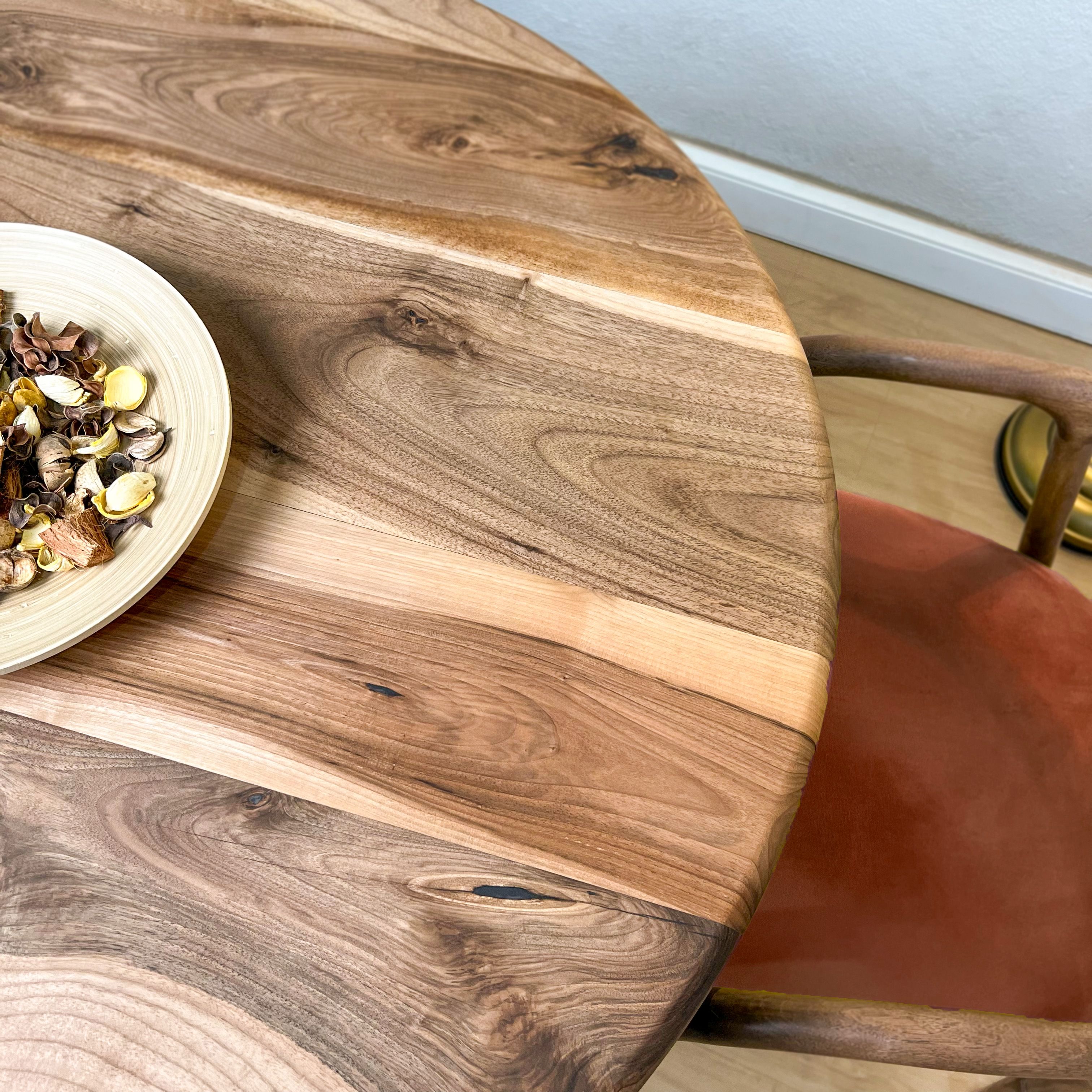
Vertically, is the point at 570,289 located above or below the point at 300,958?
above

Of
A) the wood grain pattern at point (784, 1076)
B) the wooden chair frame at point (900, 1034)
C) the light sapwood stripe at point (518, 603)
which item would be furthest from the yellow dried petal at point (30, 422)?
the wood grain pattern at point (784, 1076)

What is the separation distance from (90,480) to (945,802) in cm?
65

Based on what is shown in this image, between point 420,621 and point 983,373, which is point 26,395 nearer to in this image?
point 420,621

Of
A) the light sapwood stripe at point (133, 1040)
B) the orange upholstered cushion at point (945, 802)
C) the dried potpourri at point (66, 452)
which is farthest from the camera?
the orange upholstered cushion at point (945, 802)

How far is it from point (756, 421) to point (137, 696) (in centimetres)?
42

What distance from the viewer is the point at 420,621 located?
1.83 feet

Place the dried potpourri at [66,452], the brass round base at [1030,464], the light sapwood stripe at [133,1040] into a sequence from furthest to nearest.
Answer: the brass round base at [1030,464] < the dried potpourri at [66,452] < the light sapwood stripe at [133,1040]

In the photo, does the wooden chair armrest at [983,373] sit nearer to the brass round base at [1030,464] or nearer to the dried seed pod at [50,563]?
the dried seed pod at [50,563]

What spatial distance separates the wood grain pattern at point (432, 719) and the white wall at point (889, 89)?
3.57 ft

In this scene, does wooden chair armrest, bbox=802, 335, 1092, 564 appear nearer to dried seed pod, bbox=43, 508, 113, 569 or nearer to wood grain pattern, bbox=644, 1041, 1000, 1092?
dried seed pod, bbox=43, 508, 113, 569

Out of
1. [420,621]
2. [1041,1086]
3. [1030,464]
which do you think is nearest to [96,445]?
[420,621]

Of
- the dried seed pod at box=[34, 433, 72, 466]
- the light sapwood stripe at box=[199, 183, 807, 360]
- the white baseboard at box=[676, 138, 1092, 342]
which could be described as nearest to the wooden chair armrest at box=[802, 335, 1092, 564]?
the light sapwood stripe at box=[199, 183, 807, 360]

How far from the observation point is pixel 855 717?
29.4 inches

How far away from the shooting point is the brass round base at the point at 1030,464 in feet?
4.50
